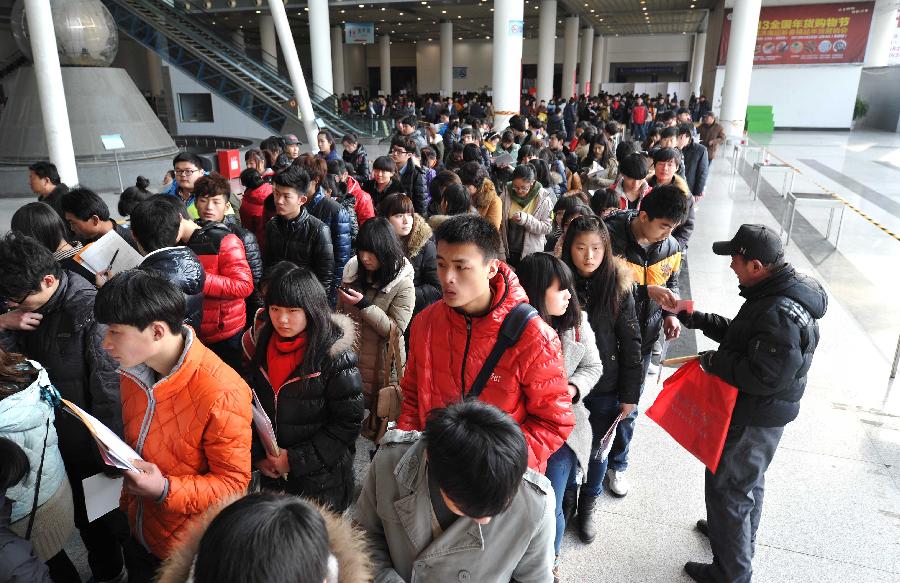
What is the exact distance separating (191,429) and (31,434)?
1.85ft

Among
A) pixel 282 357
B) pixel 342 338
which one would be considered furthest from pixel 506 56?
pixel 282 357

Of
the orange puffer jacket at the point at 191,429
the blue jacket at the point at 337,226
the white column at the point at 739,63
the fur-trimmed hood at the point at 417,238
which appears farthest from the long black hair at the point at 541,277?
the white column at the point at 739,63

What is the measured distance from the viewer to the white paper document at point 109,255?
3.20 meters

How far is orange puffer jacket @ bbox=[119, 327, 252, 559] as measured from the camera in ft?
6.04

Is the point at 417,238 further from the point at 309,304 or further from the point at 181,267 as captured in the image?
the point at 309,304

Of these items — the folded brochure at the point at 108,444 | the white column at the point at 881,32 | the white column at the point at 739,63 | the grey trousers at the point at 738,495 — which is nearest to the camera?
the folded brochure at the point at 108,444

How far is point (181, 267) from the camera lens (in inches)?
113

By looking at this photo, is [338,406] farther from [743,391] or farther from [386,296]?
[743,391]

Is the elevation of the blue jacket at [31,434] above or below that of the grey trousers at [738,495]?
above

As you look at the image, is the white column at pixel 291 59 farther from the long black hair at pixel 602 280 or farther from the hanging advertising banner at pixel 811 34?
the hanging advertising banner at pixel 811 34

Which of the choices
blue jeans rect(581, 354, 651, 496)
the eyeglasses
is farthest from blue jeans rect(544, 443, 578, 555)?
the eyeglasses

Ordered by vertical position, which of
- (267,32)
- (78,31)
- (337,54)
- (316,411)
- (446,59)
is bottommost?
(316,411)

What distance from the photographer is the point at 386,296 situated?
10.8 ft

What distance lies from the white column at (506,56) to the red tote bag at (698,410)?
15559 millimetres
